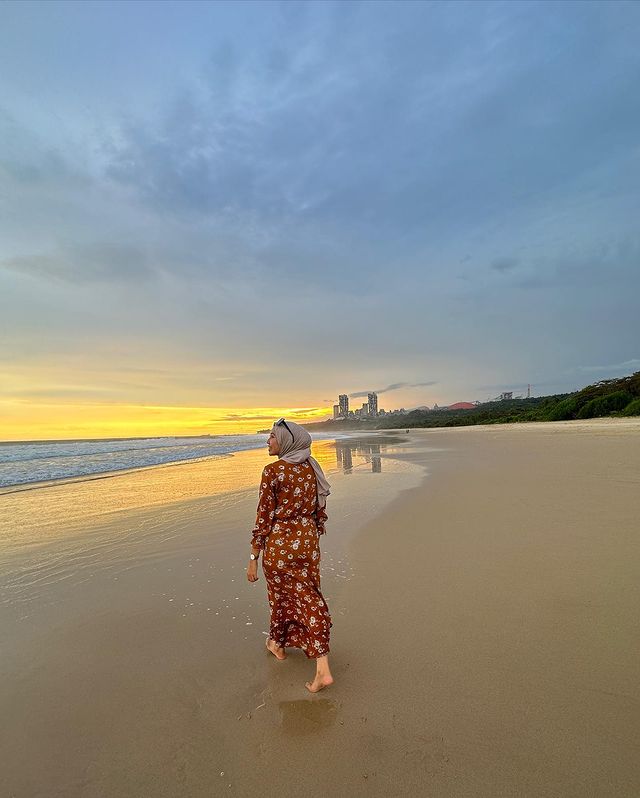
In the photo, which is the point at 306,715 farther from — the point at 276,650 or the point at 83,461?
the point at 83,461

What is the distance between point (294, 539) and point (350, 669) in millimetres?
1042

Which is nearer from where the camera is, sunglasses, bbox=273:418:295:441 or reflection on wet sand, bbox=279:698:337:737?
reflection on wet sand, bbox=279:698:337:737

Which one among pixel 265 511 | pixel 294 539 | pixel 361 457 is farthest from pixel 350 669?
pixel 361 457

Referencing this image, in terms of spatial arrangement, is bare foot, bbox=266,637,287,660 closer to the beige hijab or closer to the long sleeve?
the long sleeve

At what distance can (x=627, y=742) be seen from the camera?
2.35 metres

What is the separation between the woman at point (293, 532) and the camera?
327 centimetres

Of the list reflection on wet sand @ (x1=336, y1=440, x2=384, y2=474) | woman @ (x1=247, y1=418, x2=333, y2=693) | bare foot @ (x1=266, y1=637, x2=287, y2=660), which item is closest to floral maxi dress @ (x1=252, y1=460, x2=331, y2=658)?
woman @ (x1=247, y1=418, x2=333, y2=693)

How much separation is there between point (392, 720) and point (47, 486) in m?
15.7

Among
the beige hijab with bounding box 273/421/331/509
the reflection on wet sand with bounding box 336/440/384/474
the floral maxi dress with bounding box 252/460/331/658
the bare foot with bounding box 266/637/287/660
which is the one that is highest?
the beige hijab with bounding box 273/421/331/509

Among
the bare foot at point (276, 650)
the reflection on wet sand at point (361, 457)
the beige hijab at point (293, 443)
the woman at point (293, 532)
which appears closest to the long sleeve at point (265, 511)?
the woman at point (293, 532)

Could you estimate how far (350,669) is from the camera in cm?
320

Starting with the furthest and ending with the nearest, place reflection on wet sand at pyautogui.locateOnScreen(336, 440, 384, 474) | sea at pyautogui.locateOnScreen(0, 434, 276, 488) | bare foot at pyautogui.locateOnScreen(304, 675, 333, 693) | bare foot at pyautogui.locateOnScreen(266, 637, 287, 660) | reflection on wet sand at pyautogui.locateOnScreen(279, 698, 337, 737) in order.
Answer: sea at pyautogui.locateOnScreen(0, 434, 276, 488) < reflection on wet sand at pyautogui.locateOnScreen(336, 440, 384, 474) < bare foot at pyautogui.locateOnScreen(266, 637, 287, 660) < bare foot at pyautogui.locateOnScreen(304, 675, 333, 693) < reflection on wet sand at pyautogui.locateOnScreen(279, 698, 337, 737)

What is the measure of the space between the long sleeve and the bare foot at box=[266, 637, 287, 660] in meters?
0.82

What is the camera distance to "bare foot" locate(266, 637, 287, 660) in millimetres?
3416
